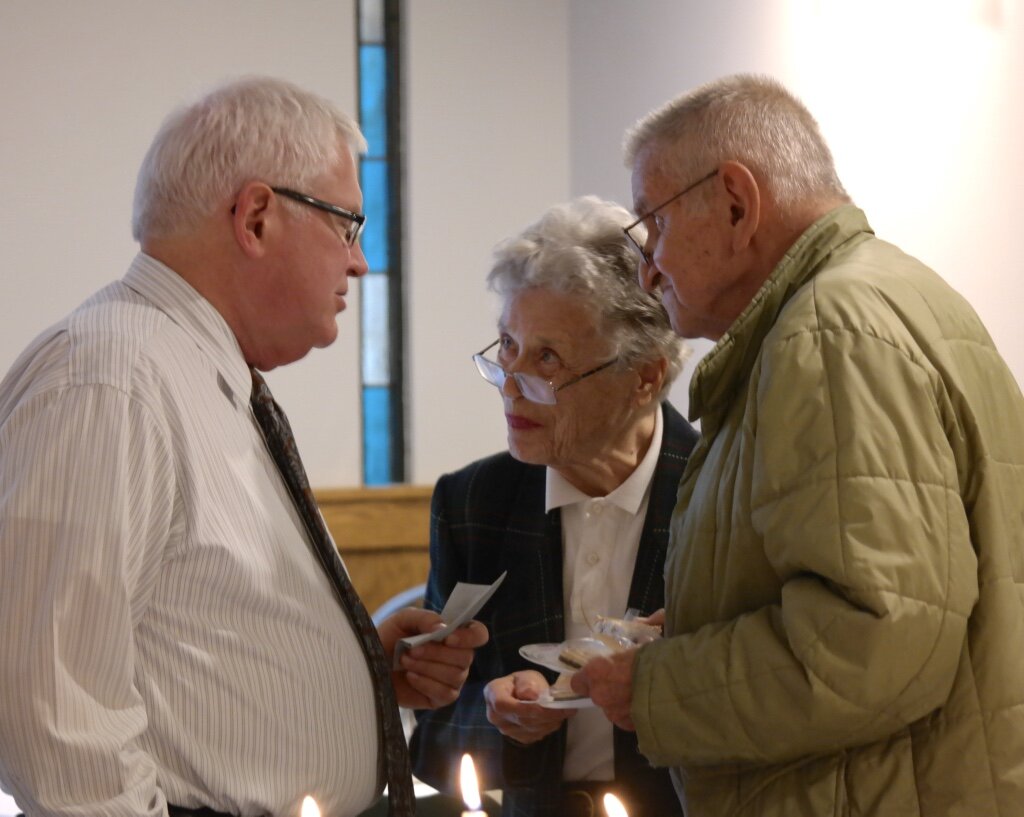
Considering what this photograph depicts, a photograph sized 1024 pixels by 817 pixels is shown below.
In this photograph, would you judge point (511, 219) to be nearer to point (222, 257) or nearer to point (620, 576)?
point (620, 576)

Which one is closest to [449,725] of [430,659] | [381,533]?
[430,659]

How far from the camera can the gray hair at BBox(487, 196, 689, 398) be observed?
7.28 ft

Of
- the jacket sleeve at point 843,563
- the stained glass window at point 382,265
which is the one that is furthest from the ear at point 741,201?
the stained glass window at point 382,265

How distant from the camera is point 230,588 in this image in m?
1.52

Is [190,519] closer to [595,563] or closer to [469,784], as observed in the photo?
[469,784]

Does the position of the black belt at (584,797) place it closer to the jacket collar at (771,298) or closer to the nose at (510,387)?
the nose at (510,387)

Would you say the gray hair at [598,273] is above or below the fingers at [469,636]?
above

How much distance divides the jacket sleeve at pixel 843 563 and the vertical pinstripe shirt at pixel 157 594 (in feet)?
1.73

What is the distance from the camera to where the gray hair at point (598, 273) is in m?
2.22

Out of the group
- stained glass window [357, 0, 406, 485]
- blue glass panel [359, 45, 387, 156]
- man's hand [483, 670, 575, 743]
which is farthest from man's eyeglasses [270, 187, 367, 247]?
blue glass panel [359, 45, 387, 156]

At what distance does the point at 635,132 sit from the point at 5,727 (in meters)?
1.13

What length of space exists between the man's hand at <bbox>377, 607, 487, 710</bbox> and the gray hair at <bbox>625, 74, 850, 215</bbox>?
81 centimetres

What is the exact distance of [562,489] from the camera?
223cm

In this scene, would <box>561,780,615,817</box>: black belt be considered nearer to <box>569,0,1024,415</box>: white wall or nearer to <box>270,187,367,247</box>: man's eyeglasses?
<box>270,187,367,247</box>: man's eyeglasses
